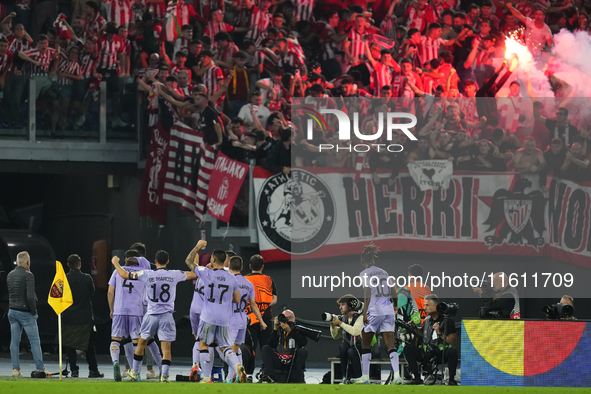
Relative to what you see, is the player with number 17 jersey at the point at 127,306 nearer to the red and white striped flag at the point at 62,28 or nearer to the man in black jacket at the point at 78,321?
the man in black jacket at the point at 78,321

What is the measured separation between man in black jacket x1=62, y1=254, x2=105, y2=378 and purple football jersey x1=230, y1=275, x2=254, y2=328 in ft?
8.64

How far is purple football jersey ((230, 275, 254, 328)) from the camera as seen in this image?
1280 centimetres

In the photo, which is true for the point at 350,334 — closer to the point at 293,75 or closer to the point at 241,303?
the point at 241,303

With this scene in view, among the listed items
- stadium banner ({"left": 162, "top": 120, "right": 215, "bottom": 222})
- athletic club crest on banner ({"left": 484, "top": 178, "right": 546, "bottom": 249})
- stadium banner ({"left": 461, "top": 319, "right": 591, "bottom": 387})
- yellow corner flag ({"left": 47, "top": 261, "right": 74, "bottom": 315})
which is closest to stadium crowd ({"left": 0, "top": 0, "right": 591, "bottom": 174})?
stadium banner ({"left": 162, "top": 120, "right": 215, "bottom": 222})

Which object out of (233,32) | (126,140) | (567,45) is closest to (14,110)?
(126,140)

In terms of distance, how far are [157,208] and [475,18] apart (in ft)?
26.9

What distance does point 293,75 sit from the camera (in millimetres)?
18000

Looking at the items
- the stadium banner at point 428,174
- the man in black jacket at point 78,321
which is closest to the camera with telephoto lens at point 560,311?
the stadium banner at point 428,174

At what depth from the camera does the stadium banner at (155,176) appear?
18281mm

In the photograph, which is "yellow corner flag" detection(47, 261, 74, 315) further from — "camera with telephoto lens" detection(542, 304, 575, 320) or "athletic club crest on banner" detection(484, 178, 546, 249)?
"athletic club crest on banner" detection(484, 178, 546, 249)

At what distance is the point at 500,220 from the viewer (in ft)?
56.4

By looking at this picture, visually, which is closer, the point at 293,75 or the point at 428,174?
the point at 428,174

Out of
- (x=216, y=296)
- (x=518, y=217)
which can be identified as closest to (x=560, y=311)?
(x=216, y=296)

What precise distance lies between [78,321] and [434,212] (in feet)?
21.5
